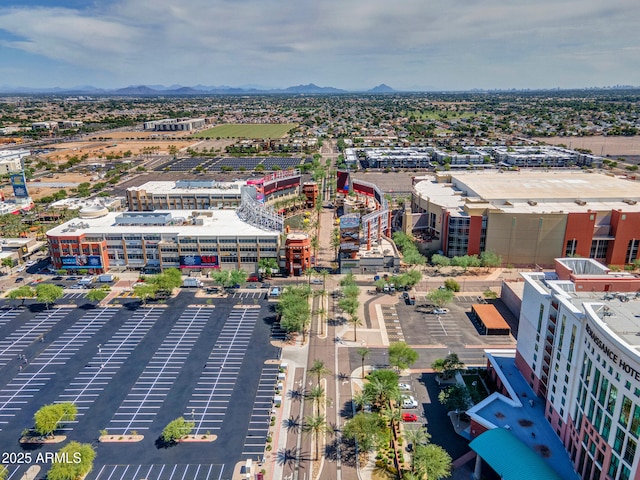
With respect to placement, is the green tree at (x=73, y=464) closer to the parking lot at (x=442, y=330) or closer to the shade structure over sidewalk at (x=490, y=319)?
the parking lot at (x=442, y=330)

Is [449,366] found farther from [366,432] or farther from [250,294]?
[250,294]

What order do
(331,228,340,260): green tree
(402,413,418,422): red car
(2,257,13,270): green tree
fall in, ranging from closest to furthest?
1. (402,413,418,422): red car
2. (2,257,13,270): green tree
3. (331,228,340,260): green tree

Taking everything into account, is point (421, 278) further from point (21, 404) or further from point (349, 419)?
point (21, 404)

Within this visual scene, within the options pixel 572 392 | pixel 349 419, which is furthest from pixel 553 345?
pixel 349 419

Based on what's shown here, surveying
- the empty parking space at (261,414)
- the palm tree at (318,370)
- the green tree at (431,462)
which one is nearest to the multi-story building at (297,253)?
the empty parking space at (261,414)

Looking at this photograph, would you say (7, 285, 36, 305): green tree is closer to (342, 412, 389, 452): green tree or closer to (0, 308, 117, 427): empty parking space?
(0, 308, 117, 427): empty parking space

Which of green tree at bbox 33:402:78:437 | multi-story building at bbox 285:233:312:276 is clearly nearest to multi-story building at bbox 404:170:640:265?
multi-story building at bbox 285:233:312:276

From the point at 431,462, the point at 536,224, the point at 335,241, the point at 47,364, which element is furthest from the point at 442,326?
the point at 47,364
